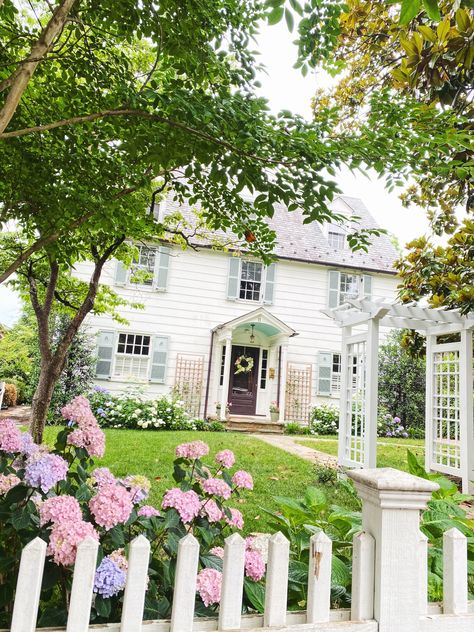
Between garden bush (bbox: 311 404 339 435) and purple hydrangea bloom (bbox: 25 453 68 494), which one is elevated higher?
purple hydrangea bloom (bbox: 25 453 68 494)

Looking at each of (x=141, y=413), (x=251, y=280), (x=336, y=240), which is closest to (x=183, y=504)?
(x=141, y=413)

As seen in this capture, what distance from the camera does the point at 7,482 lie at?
149cm

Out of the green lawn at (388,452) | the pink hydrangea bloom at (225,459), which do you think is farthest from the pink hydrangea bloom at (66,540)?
the green lawn at (388,452)

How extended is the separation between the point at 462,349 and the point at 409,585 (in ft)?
17.5

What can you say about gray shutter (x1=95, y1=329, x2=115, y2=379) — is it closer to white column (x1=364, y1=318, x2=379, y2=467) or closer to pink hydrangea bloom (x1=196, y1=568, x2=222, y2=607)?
white column (x1=364, y1=318, x2=379, y2=467)

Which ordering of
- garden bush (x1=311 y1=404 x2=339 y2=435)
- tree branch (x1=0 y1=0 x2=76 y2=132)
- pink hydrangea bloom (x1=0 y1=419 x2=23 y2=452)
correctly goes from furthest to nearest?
1. garden bush (x1=311 y1=404 x2=339 y2=435)
2. tree branch (x1=0 y1=0 x2=76 y2=132)
3. pink hydrangea bloom (x1=0 y1=419 x2=23 y2=452)

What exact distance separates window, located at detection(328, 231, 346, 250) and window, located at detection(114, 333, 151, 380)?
7.45 meters

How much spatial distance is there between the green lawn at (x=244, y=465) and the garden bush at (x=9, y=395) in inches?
156

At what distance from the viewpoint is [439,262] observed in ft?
18.8

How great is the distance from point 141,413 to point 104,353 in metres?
2.49

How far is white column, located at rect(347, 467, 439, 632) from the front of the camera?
4.12 ft

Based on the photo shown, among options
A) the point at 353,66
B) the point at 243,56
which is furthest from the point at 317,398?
the point at 243,56

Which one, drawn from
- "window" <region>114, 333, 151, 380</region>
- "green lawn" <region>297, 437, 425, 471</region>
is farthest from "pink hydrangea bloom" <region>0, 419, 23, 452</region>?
"window" <region>114, 333, 151, 380</region>

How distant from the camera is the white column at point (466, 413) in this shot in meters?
5.63
